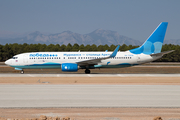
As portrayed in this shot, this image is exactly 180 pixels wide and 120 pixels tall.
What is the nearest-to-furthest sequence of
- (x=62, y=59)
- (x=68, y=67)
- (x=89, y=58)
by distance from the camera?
(x=68, y=67), (x=62, y=59), (x=89, y=58)

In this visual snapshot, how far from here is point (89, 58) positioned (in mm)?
38625

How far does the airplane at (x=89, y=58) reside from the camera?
3775cm

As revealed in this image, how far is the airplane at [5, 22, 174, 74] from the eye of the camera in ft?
124

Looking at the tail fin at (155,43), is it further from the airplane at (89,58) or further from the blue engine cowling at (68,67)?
the blue engine cowling at (68,67)

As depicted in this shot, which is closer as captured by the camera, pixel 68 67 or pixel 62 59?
pixel 68 67

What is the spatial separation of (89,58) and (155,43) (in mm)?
12313

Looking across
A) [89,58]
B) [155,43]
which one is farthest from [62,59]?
[155,43]

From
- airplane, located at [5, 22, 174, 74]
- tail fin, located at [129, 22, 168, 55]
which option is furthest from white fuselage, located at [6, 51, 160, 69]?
tail fin, located at [129, 22, 168, 55]

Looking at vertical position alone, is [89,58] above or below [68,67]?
above

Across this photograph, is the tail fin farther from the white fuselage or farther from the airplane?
the white fuselage

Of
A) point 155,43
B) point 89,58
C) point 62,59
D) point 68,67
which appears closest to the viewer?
point 68,67

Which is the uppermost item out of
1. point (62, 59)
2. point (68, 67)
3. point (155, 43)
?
point (155, 43)

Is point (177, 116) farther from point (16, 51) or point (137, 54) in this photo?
point (16, 51)

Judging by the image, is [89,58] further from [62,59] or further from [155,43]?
[155,43]
